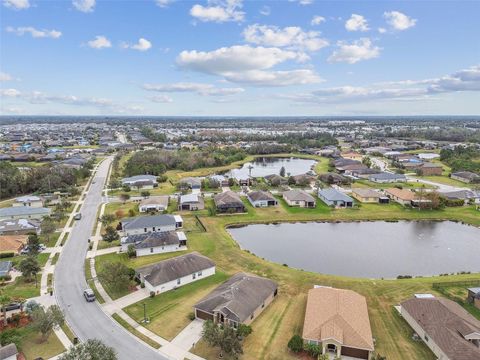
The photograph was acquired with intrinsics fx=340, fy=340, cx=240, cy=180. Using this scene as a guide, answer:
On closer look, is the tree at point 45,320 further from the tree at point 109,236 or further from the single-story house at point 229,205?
the single-story house at point 229,205

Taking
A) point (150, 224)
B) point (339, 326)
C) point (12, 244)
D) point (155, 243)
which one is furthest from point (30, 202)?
point (339, 326)

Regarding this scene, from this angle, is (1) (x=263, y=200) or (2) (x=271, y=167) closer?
(1) (x=263, y=200)

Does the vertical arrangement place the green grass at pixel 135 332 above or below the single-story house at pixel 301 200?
below

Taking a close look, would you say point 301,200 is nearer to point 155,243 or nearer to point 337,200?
point 337,200

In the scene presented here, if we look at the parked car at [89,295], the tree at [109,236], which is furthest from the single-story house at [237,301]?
the tree at [109,236]

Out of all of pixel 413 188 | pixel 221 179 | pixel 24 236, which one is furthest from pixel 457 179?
pixel 24 236

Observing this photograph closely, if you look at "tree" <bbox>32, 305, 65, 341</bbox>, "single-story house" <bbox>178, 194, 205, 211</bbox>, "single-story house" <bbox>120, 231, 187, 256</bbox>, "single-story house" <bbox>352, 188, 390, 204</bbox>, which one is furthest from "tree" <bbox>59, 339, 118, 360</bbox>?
"single-story house" <bbox>352, 188, 390, 204</bbox>
